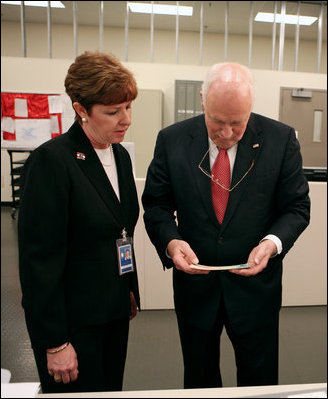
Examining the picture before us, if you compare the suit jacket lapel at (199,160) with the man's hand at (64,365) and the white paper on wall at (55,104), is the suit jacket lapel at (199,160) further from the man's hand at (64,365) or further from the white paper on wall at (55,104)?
the white paper on wall at (55,104)

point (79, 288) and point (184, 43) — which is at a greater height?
point (184, 43)

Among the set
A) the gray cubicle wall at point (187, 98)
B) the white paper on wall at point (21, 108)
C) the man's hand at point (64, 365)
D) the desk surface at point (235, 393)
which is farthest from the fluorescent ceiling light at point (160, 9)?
the desk surface at point (235, 393)

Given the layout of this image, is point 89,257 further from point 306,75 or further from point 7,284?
point 306,75

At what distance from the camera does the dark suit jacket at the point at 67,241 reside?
37.4 inches

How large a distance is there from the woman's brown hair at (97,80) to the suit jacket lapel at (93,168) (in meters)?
0.09

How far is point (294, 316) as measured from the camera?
8.78ft

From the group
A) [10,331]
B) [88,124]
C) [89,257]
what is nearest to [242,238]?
[89,257]

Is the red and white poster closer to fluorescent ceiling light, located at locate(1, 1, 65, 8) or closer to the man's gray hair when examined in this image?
the man's gray hair

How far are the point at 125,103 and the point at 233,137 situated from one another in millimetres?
377

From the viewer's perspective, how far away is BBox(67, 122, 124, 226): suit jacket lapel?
1.03m

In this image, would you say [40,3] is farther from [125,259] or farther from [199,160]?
[125,259]

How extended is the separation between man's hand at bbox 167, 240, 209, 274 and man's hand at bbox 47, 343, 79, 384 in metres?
0.41

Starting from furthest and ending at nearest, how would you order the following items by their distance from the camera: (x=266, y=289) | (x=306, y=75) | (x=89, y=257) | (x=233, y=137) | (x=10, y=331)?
(x=306, y=75) < (x=10, y=331) < (x=266, y=289) < (x=233, y=137) < (x=89, y=257)

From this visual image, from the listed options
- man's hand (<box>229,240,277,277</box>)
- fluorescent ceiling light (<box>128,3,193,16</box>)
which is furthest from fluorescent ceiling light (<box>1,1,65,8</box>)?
man's hand (<box>229,240,277,277</box>)
